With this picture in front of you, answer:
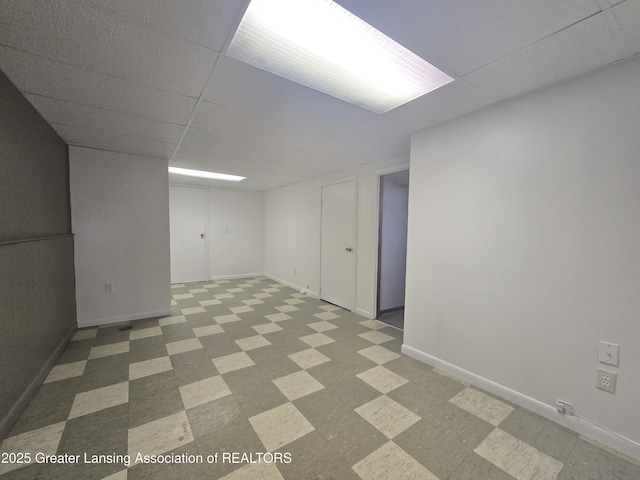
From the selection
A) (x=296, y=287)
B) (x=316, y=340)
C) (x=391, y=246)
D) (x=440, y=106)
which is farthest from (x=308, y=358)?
(x=296, y=287)

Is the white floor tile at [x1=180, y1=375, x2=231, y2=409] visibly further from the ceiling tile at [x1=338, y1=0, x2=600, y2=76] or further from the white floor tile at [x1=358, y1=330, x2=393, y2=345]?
the ceiling tile at [x1=338, y1=0, x2=600, y2=76]

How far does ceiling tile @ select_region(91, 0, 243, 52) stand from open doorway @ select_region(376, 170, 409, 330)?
2907 mm

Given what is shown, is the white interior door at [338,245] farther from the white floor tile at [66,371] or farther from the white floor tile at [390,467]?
the white floor tile at [66,371]

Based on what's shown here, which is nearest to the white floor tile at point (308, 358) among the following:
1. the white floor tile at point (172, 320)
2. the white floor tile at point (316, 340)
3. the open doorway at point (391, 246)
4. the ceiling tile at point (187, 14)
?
the white floor tile at point (316, 340)

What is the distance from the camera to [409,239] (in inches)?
108

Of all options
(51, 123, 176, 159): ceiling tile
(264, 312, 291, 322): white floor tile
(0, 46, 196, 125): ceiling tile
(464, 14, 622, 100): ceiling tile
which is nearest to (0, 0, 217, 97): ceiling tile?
(0, 46, 196, 125): ceiling tile

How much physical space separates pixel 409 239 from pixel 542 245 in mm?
1117

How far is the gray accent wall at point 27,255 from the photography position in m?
1.69

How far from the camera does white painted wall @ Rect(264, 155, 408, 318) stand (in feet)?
12.7

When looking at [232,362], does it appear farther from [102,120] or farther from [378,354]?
[102,120]

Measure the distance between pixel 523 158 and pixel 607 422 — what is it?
72.7 inches

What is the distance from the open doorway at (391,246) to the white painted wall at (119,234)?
3.35 metres

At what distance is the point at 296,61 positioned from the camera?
5.21 ft

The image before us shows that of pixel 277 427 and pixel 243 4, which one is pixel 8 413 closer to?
pixel 277 427
